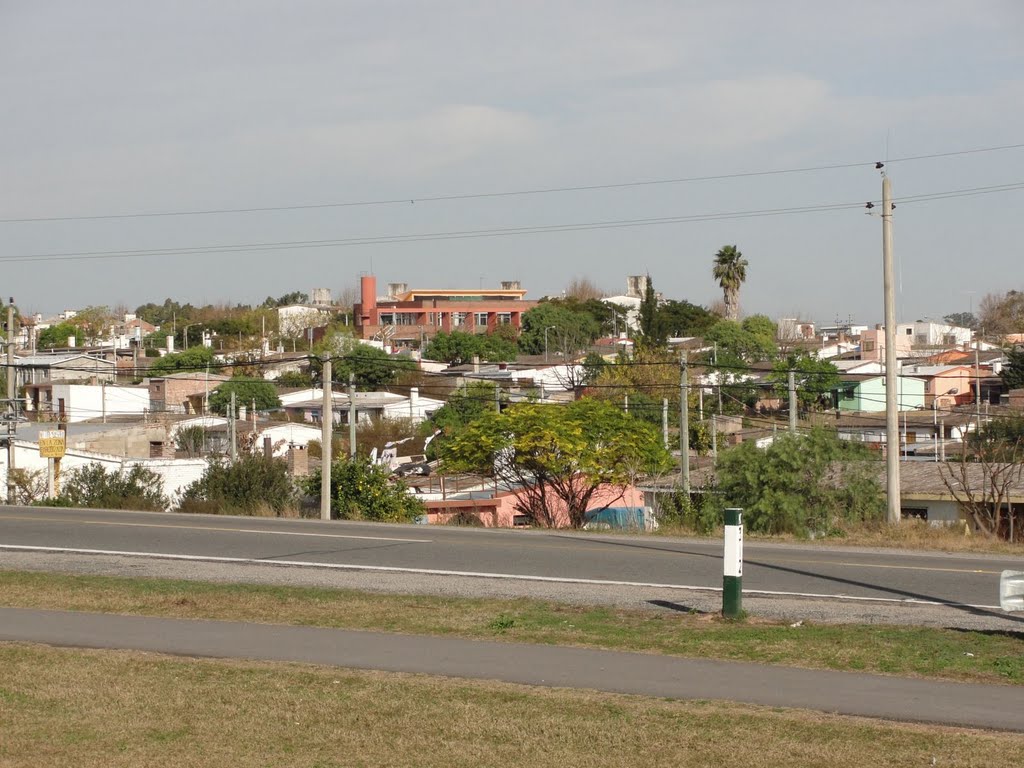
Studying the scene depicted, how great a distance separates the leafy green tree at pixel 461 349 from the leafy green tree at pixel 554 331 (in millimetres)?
10573

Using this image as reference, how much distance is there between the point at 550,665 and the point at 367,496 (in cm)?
1987

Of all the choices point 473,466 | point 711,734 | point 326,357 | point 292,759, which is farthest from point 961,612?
point 326,357

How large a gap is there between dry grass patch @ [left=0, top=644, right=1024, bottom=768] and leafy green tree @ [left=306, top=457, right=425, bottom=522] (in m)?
19.3

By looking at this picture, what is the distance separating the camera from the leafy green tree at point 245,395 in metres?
77.1

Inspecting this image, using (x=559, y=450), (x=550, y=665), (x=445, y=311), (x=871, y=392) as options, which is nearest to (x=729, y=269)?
(x=871, y=392)

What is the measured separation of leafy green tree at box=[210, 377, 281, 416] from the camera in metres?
77.1

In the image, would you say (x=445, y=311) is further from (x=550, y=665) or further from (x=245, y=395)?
(x=550, y=665)

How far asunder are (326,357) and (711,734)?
24.4 meters

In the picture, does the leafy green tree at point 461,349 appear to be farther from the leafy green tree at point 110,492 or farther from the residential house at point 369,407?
the leafy green tree at point 110,492

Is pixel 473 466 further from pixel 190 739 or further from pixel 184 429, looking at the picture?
pixel 184 429

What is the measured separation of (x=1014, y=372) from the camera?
225 feet

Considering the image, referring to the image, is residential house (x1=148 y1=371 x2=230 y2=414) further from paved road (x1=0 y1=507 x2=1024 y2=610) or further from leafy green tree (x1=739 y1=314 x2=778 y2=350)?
paved road (x1=0 y1=507 x2=1024 y2=610)

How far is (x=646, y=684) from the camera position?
9.23 m

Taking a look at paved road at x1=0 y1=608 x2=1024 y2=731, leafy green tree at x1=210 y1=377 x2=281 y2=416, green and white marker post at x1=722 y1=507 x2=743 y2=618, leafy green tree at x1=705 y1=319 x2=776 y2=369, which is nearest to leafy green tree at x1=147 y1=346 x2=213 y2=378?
leafy green tree at x1=210 y1=377 x2=281 y2=416
